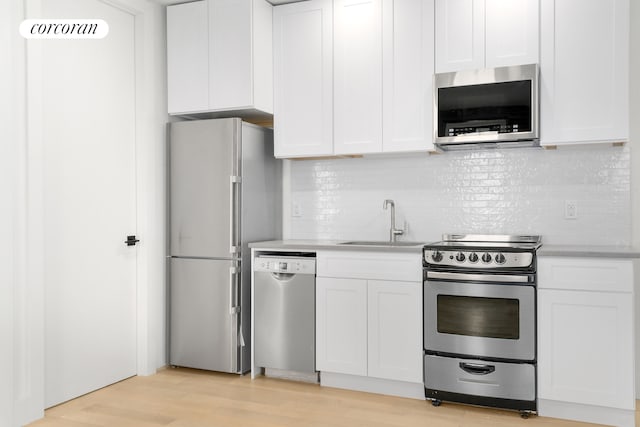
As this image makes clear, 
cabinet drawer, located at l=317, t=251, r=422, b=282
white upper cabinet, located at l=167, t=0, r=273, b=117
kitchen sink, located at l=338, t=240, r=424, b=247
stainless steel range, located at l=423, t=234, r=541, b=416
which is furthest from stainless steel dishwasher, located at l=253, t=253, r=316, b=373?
white upper cabinet, located at l=167, t=0, r=273, b=117

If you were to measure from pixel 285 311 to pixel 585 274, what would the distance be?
186 cm

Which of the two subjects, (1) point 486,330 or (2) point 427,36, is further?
(2) point 427,36

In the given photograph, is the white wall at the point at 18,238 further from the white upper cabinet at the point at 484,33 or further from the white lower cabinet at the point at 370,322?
the white upper cabinet at the point at 484,33

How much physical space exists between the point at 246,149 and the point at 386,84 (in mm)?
1075

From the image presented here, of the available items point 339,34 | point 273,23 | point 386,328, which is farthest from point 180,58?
point 386,328

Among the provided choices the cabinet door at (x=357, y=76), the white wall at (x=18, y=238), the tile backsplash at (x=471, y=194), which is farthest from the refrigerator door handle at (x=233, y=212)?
the white wall at (x=18, y=238)

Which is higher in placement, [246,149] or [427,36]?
[427,36]

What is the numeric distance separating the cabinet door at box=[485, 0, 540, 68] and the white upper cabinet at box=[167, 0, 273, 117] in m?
1.53

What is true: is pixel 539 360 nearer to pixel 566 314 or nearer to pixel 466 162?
pixel 566 314

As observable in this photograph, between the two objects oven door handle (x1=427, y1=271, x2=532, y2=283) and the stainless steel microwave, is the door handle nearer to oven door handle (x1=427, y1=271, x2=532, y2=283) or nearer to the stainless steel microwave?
oven door handle (x1=427, y1=271, x2=532, y2=283)

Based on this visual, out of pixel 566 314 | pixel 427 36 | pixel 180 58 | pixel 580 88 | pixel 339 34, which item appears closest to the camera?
pixel 566 314

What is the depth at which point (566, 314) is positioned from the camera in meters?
3.08

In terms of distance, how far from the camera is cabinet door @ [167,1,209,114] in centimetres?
413

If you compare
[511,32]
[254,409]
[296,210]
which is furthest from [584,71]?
[254,409]
